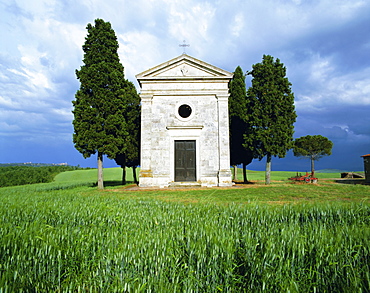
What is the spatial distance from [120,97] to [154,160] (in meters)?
6.07

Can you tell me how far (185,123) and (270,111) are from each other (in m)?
8.17

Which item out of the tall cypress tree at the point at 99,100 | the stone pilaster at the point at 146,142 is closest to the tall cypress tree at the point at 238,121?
the stone pilaster at the point at 146,142

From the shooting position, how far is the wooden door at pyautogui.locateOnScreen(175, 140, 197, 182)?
17678 millimetres

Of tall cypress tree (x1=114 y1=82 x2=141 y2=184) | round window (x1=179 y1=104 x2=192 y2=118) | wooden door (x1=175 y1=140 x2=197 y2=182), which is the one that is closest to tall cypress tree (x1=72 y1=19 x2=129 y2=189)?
tall cypress tree (x1=114 y1=82 x2=141 y2=184)

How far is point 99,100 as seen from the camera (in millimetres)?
17438

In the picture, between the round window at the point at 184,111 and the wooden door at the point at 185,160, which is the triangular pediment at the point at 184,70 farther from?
the wooden door at the point at 185,160

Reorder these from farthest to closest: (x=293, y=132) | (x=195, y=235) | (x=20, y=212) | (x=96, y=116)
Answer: (x=293, y=132)
(x=96, y=116)
(x=20, y=212)
(x=195, y=235)

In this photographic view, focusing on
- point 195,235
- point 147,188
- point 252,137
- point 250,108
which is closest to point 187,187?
point 147,188

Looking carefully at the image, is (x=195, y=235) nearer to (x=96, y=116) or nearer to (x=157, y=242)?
(x=157, y=242)

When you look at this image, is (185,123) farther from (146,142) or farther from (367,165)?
(367,165)

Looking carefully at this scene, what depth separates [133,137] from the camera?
886 inches

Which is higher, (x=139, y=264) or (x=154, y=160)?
(x=154, y=160)

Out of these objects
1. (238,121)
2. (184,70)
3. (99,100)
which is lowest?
(238,121)

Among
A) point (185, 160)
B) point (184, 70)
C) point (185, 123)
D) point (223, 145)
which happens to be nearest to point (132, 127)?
point (185, 123)
